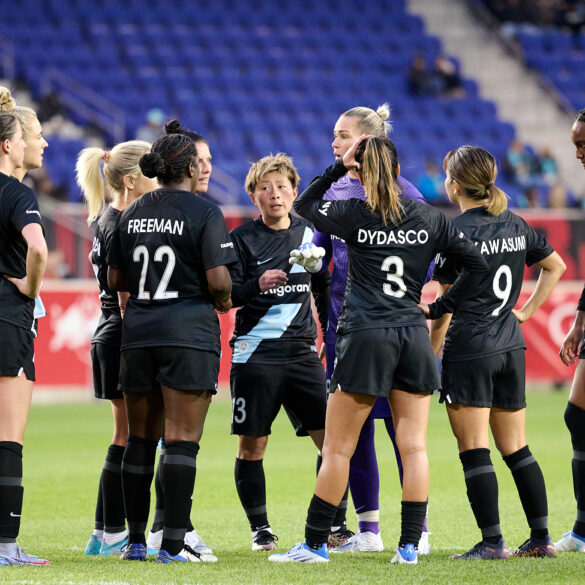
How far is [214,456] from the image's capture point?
10211 mm

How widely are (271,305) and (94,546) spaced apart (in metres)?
1.56

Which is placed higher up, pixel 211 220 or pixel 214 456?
pixel 211 220

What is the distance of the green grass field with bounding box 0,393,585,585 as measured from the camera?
4668 millimetres

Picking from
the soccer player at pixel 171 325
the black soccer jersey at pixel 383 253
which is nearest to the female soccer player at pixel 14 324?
the soccer player at pixel 171 325

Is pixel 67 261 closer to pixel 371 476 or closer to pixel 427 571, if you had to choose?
pixel 371 476

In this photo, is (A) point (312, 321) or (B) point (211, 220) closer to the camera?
(B) point (211, 220)

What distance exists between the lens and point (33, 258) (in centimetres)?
496

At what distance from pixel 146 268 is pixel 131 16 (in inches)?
696

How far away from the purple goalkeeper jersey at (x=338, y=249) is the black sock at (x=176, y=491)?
3.66 ft

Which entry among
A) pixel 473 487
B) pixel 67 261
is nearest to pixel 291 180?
pixel 473 487

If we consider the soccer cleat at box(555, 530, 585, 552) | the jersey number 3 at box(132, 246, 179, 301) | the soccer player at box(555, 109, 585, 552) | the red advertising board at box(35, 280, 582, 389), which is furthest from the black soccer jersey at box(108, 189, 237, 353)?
the red advertising board at box(35, 280, 582, 389)

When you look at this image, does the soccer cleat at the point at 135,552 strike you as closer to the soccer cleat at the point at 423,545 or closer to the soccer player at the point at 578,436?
the soccer cleat at the point at 423,545

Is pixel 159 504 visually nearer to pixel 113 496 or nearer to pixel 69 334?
pixel 113 496

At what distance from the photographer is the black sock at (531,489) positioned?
5.25 meters
